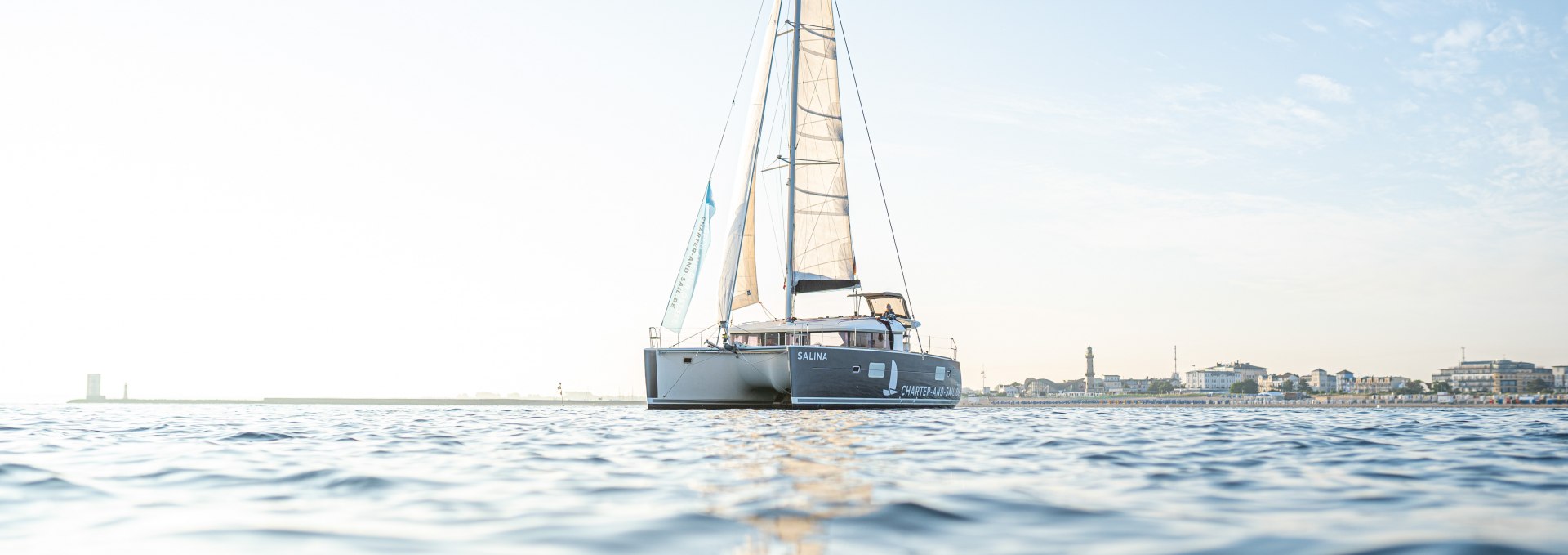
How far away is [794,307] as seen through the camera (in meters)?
39.1

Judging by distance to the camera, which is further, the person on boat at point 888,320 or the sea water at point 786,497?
the person on boat at point 888,320

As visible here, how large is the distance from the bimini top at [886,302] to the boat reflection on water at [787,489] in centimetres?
2686

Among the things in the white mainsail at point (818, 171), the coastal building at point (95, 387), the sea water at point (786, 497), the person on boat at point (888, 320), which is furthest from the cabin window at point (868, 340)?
the coastal building at point (95, 387)

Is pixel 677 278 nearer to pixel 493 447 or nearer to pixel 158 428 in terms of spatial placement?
pixel 158 428

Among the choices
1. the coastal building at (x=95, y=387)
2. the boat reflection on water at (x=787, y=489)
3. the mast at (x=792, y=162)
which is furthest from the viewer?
the coastal building at (x=95, y=387)

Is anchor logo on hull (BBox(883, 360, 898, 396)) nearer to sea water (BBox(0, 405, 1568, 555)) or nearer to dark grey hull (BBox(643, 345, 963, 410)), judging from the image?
dark grey hull (BBox(643, 345, 963, 410))

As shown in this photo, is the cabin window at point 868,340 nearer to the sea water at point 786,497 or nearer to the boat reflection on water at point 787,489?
the boat reflection on water at point 787,489

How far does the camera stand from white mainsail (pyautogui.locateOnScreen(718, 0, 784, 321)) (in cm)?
3534

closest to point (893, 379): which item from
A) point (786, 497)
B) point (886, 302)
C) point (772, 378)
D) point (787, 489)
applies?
point (772, 378)

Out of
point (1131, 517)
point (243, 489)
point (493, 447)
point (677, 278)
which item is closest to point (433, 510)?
point (243, 489)

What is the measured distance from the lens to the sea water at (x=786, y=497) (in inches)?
224

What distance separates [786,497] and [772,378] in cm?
2618

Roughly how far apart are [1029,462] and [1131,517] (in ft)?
15.0

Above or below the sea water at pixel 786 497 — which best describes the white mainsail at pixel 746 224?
above
